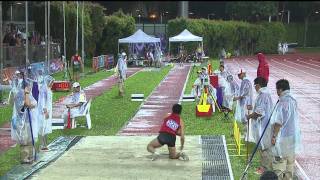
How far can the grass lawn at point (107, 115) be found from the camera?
1227cm

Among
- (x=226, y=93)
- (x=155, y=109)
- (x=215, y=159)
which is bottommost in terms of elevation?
(x=155, y=109)

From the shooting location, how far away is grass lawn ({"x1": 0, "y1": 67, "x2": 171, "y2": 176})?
12.3m

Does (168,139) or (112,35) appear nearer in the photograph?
(168,139)

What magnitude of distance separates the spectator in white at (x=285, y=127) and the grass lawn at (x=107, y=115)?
4924 mm

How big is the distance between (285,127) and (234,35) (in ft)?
211

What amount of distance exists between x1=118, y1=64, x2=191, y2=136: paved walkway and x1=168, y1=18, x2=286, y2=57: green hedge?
2824cm

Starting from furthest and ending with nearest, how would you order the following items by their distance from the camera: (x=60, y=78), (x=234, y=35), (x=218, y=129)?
(x=234, y=35) < (x=60, y=78) < (x=218, y=129)

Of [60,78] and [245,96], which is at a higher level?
[245,96]

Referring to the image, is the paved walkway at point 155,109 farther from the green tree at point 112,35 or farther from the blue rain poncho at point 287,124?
the green tree at point 112,35

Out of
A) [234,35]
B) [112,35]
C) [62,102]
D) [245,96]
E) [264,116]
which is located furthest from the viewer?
[234,35]

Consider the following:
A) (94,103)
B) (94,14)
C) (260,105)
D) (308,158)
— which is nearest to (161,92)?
(94,103)

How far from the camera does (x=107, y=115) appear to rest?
19.0 meters

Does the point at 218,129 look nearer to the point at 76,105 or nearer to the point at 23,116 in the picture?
the point at 76,105

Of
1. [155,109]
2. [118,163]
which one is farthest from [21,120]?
[155,109]
